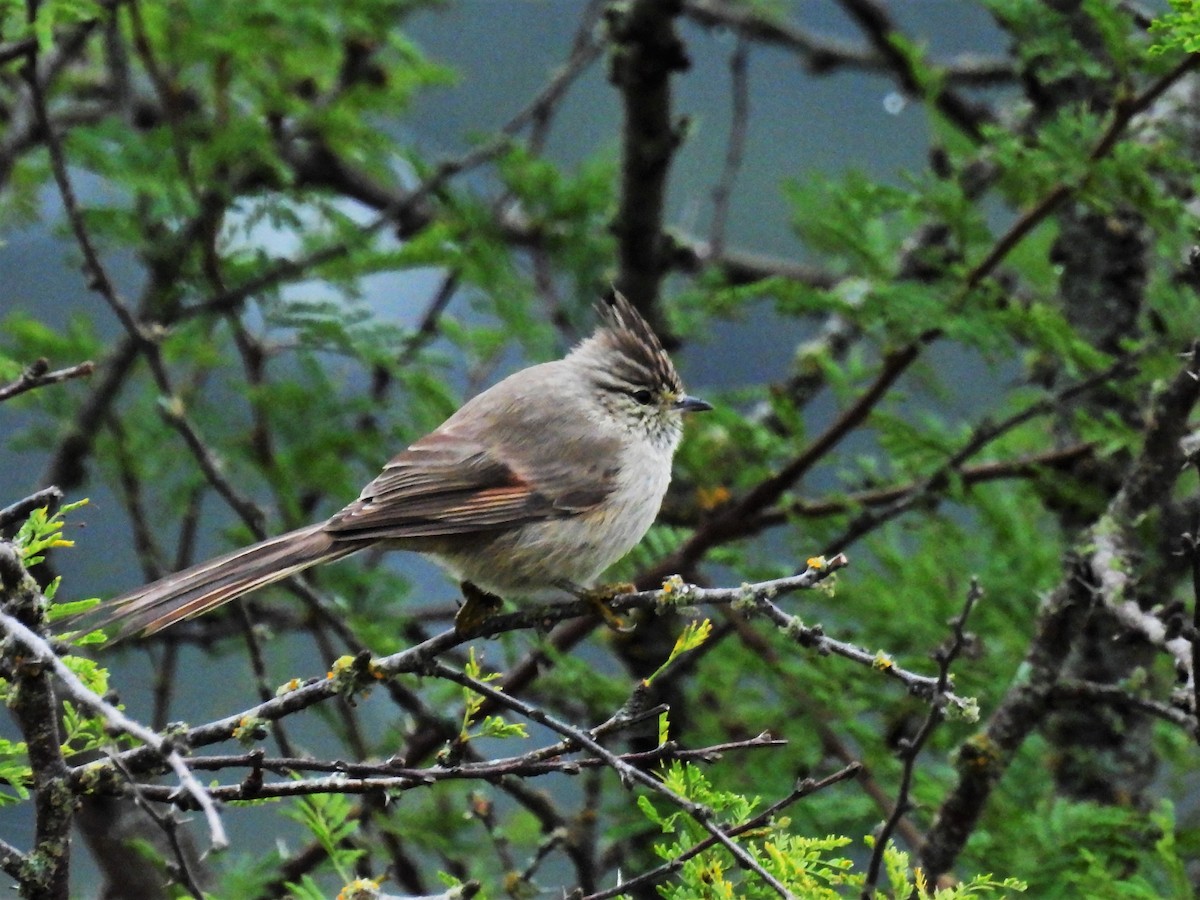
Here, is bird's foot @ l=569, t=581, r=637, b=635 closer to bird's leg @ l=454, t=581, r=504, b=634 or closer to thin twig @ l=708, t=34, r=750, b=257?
bird's leg @ l=454, t=581, r=504, b=634

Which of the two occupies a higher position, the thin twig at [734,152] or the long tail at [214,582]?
the thin twig at [734,152]

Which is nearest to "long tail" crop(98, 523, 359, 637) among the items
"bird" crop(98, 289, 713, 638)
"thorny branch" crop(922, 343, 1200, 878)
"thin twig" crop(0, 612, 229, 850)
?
"bird" crop(98, 289, 713, 638)

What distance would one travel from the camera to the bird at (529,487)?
3.64 metres

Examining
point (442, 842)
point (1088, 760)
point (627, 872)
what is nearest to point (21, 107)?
point (442, 842)

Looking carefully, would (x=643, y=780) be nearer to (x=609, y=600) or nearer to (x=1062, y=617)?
(x=609, y=600)

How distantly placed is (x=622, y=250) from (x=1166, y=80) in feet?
7.46

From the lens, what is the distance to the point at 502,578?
12.6ft

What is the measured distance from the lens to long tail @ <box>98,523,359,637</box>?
9.83 ft

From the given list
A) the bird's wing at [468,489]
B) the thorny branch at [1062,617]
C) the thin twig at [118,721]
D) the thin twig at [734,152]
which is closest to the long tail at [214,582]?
the bird's wing at [468,489]

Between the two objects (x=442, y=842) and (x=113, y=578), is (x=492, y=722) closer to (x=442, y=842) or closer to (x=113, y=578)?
(x=442, y=842)

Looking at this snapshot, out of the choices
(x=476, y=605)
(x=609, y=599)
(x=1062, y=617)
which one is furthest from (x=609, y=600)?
(x=1062, y=617)

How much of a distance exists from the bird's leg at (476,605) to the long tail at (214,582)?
1.08 ft

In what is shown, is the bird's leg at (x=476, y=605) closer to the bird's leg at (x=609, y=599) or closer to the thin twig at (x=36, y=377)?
the bird's leg at (x=609, y=599)

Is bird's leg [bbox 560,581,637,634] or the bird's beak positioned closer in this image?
bird's leg [bbox 560,581,637,634]
